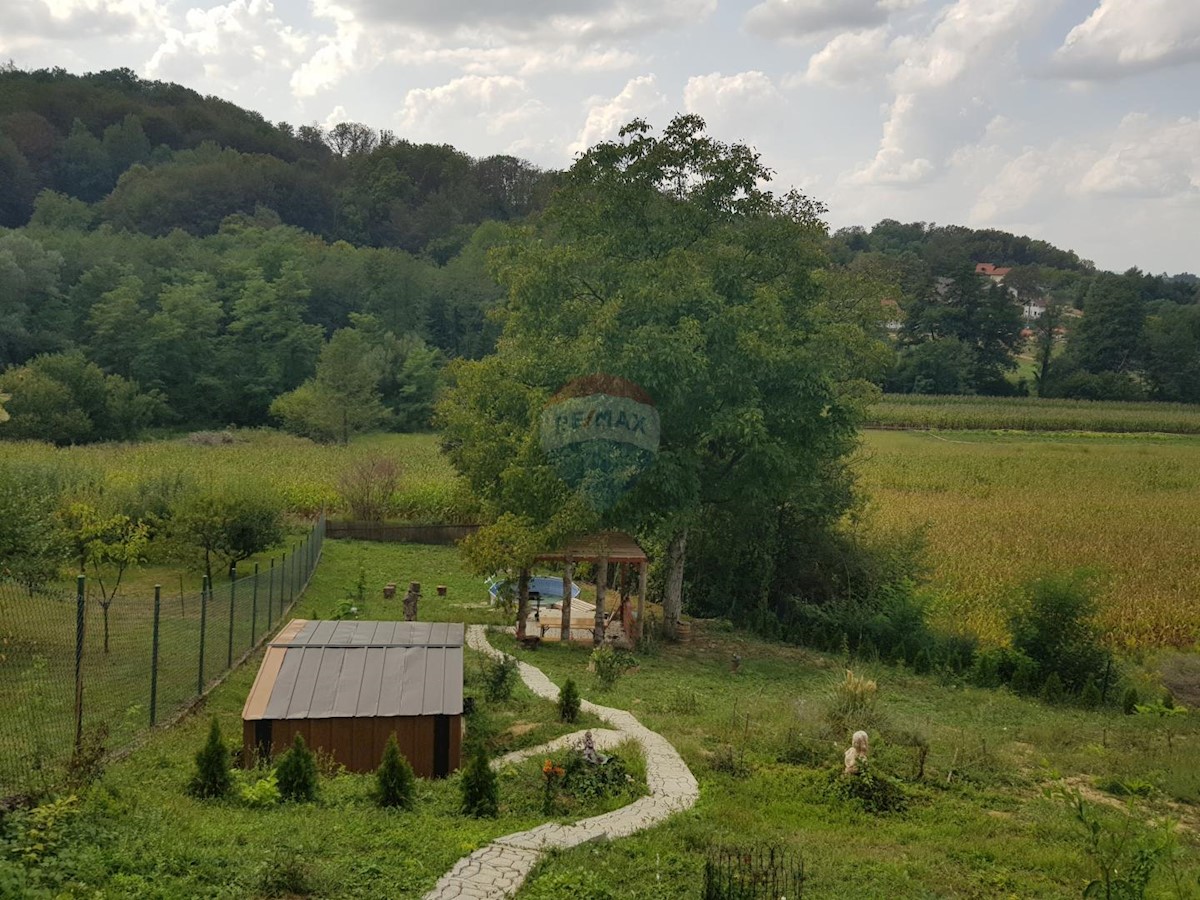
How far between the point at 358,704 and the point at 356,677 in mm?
530

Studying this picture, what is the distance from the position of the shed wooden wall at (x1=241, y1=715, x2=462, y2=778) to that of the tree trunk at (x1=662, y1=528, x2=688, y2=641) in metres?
10.7

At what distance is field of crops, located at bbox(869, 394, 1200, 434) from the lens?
63531mm

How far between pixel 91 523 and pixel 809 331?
50.8 feet

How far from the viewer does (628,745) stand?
1188cm

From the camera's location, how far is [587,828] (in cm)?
930

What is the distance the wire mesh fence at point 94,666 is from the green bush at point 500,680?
13.0 ft

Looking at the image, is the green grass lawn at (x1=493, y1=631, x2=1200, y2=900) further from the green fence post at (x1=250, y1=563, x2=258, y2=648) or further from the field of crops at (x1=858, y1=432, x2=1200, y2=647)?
the field of crops at (x1=858, y1=432, x2=1200, y2=647)

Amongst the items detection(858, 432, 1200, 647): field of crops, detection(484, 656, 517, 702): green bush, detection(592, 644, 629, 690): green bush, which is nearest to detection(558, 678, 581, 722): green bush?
detection(484, 656, 517, 702): green bush

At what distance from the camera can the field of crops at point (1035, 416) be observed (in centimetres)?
6353

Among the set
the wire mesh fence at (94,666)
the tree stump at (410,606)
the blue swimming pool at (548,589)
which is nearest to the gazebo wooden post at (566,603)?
the tree stump at (410,606)

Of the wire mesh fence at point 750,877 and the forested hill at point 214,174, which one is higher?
the forested hill at point 214,174

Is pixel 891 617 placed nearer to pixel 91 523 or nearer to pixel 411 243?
pixel 91 523

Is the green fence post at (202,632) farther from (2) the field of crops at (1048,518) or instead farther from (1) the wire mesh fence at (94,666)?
(2) the field of crops at (1048,518)

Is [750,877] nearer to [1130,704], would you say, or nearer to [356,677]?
[356,677]
